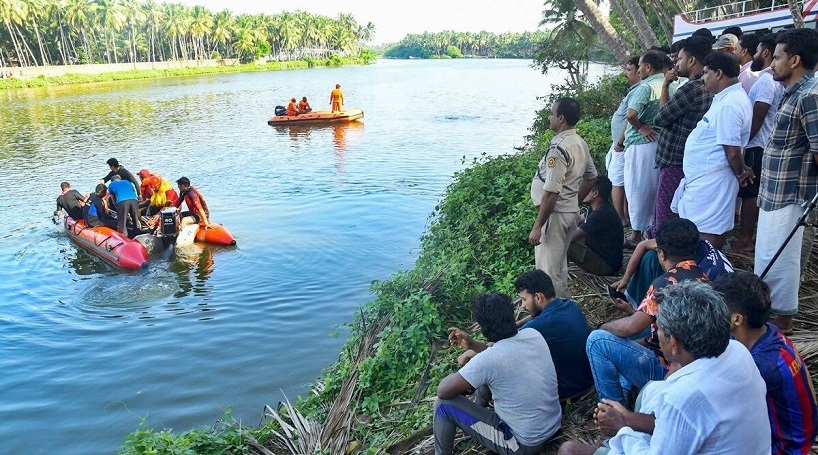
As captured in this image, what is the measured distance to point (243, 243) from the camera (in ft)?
40.7

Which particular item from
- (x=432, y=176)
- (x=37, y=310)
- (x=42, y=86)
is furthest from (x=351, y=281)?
(x=42, y=86)

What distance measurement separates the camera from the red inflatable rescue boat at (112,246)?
436 inches

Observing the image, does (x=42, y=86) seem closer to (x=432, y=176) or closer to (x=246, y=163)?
(x=246, y=163)

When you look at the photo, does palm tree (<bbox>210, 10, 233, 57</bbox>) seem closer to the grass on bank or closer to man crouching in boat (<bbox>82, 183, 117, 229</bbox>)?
the grass on bank

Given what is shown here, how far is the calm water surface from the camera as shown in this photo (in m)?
7.14

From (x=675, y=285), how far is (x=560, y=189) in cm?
233

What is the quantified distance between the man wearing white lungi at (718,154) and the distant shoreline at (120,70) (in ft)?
181

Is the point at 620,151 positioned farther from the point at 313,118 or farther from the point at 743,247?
the point at 313,118

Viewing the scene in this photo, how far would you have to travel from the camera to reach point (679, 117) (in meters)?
5.09

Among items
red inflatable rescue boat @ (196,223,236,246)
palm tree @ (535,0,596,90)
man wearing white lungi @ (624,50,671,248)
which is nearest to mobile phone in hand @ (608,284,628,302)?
man wearing white lungi @ (624,50,671,248)

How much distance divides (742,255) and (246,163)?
58.0ft

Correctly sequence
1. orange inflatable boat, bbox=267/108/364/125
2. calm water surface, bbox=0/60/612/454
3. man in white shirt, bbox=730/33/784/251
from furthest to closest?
1. orange inflatable boat, bbox=267/108/364/125
2. calm water surface, bbox=0/60/612/454
3. man in white shirt, bbox=730/33/784/251

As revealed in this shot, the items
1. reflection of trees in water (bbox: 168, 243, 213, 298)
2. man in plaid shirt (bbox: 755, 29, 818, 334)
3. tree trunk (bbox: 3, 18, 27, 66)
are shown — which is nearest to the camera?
man in plaid shirt (bbox: 755, 29, 818, 334)

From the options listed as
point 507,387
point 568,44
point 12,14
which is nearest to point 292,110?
point 568,44
